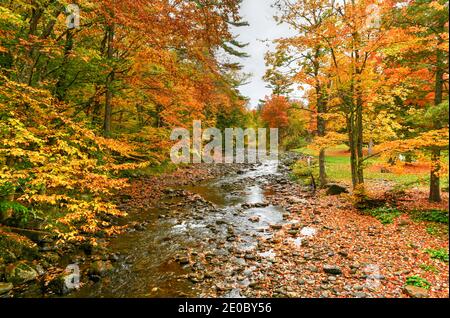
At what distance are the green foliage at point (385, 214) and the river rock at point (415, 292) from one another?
11.9 feet

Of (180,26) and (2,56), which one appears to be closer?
(2,56)

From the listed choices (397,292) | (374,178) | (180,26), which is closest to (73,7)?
(180,26)

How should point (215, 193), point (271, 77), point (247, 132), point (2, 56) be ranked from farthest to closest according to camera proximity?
point (247, 132), point (215, 193), point (271, 77), point (2, 56)

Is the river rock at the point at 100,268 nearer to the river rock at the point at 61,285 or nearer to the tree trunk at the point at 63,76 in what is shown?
the river rock at the point at 61,285

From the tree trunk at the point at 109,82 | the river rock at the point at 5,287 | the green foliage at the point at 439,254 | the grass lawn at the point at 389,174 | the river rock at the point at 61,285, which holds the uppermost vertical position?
the tree trunk at the point at 109,82

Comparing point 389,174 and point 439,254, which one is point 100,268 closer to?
point 439,254

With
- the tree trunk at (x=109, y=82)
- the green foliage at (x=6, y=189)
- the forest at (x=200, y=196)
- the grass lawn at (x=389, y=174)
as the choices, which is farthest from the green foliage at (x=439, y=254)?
the tree trunk at (x=109, y=82)

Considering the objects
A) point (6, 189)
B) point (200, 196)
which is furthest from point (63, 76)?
point (200, 196)

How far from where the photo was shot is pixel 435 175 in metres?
5.32

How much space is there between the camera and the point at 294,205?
40.5ft

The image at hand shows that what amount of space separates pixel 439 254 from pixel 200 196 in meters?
11.5

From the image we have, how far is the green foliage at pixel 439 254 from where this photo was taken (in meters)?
4.12

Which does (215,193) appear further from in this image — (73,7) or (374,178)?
(73,7)

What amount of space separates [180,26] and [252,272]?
26.9ft
